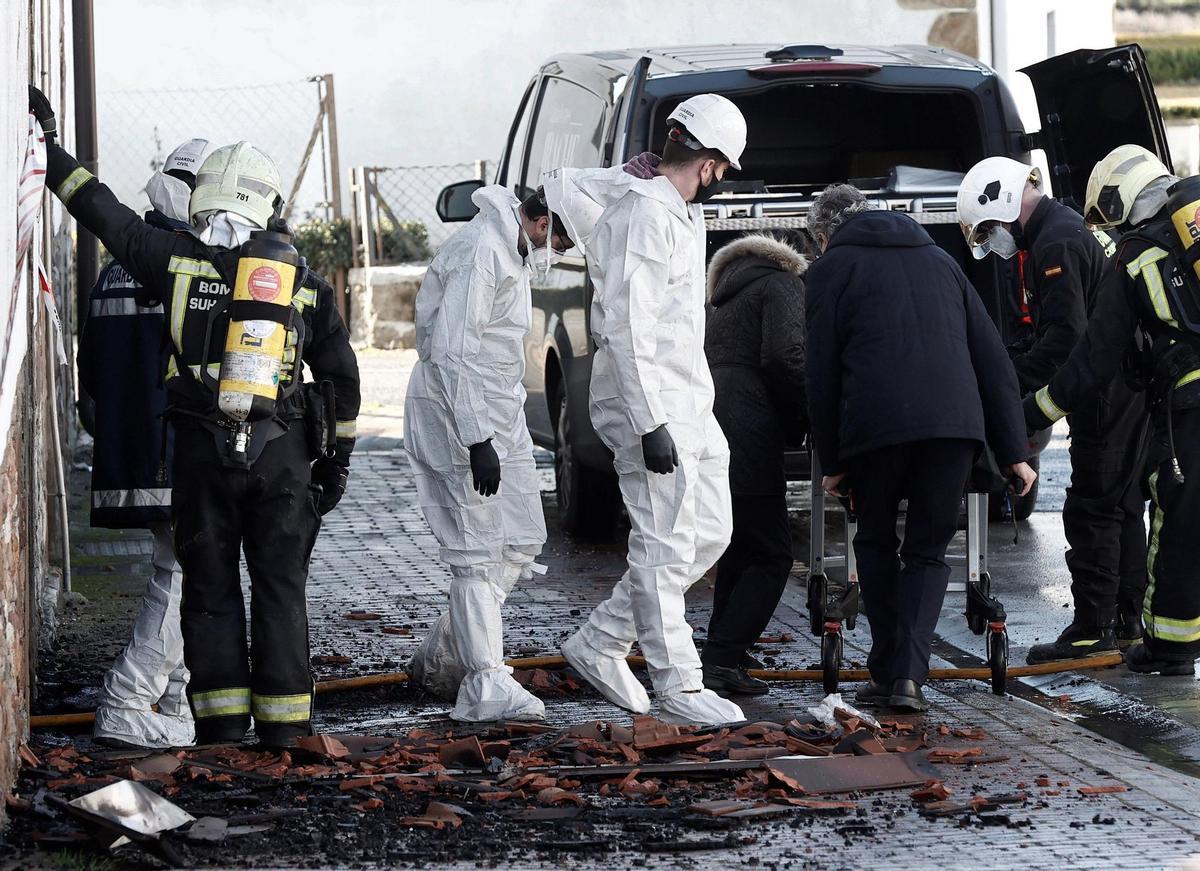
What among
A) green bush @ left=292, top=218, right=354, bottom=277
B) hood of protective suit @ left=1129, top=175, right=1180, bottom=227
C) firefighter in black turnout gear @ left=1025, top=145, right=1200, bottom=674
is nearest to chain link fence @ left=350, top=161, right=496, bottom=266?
green bush @ left=292, top=218, right=354, bottom=277

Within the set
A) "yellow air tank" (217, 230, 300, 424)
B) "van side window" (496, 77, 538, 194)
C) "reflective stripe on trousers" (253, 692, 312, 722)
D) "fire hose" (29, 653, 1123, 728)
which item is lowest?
"fire hose" (29, 653, 1123, 728)

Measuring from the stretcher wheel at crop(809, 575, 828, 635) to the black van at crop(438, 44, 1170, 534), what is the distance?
175cm

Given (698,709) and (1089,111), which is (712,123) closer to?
(698,709)

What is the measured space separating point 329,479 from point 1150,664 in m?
2.96

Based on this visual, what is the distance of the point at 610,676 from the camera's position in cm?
595

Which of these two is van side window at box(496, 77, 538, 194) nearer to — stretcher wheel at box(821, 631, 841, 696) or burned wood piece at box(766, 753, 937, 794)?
stretcher wheel at box(821, 631, 841, 696)

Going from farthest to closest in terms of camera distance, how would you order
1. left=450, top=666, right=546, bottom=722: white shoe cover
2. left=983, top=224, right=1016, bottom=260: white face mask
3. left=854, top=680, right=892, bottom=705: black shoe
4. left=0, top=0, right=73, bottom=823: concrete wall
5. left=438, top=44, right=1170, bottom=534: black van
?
1. left=438, top=44, right=1170, bottom=534: black van
2. left=983, top=224, right=1016, bottom=260: white face mask
3. left=854, top=680, right=892, bottom=705: black shoe
4. left=450, top=666, right=546, bottom=722: white shoe cover
5. left=0, top=0, right=73, bottom=823: concrete wall

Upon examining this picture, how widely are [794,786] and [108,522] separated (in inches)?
95.1

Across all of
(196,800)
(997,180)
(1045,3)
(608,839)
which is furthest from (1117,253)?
(1045,3)

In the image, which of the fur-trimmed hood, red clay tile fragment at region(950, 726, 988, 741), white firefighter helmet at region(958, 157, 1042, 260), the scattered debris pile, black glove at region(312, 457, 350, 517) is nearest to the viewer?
the scattered debris pile

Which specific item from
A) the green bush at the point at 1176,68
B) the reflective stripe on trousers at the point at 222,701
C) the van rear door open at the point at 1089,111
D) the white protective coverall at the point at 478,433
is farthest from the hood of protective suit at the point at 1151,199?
the green bush at the point at 1176,68

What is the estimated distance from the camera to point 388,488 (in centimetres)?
1162

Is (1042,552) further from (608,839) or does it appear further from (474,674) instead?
(608,839)

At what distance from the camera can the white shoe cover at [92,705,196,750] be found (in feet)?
18.1
